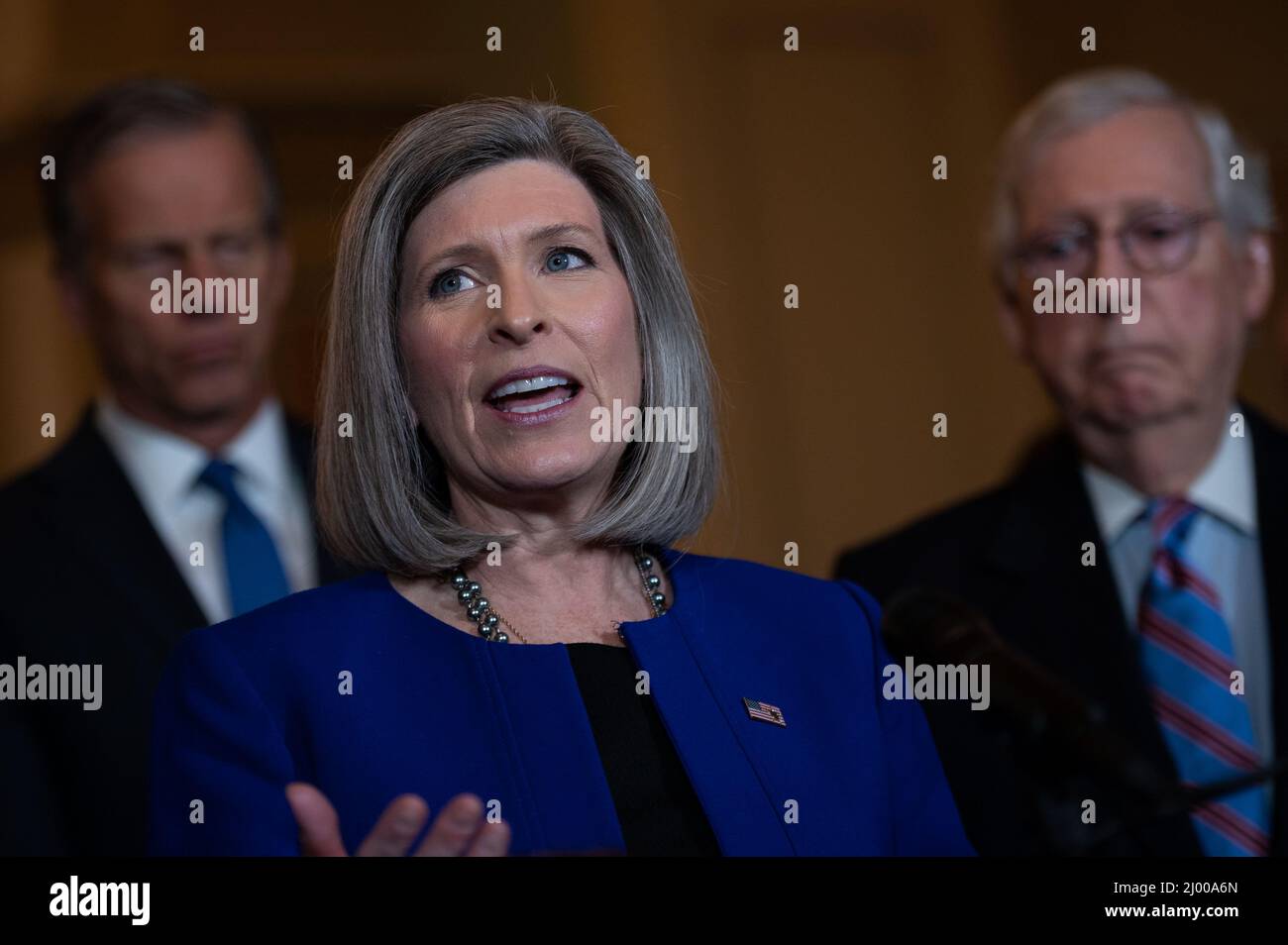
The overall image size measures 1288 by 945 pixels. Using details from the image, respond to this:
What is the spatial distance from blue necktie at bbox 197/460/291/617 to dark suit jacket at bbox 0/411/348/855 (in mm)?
94

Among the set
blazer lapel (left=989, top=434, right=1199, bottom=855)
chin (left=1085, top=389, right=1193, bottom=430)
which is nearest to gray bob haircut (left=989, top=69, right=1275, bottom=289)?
chin (left=1085, top=389, right=1193, bottom=430)

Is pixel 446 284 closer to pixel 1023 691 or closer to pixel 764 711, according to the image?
pixel 764 711

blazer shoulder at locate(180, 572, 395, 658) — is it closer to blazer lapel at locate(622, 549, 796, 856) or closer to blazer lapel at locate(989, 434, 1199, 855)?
blazer lapel at locate(622, 549, 796, 856)

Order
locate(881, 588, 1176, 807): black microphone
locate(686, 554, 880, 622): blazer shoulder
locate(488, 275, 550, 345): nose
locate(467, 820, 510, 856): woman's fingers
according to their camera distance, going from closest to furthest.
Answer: locate(881, 588, 1176, 807): black microphone < locate(467, 820, 510, 856): woman's fingers < locate(488, 275, 550, 345): nose < locate(686, 554, 880, 622): blazer shoulder

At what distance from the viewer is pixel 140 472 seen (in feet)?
9.97

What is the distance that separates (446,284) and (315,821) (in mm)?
706

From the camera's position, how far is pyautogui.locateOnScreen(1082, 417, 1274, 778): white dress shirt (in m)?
2.62

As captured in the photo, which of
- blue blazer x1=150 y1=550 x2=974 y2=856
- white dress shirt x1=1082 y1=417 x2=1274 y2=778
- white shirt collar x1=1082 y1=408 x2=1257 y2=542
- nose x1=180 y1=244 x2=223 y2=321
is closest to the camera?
blue blazer x1=150 y1=550 x2=974 y2=856

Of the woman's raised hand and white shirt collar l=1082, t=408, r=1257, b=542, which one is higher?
white shirt collar l=1082, t=408, r=1257, b=542

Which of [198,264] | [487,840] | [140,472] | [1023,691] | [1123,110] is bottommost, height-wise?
[487,840]

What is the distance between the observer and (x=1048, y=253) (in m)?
2.93

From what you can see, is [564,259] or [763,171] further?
[763,171]

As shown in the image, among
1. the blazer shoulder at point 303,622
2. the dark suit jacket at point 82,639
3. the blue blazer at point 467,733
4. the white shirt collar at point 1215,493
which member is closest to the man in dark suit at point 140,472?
the dark suit jacket at point 82,639

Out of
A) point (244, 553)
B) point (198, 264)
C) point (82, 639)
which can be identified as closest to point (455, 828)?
point (82, 639)
